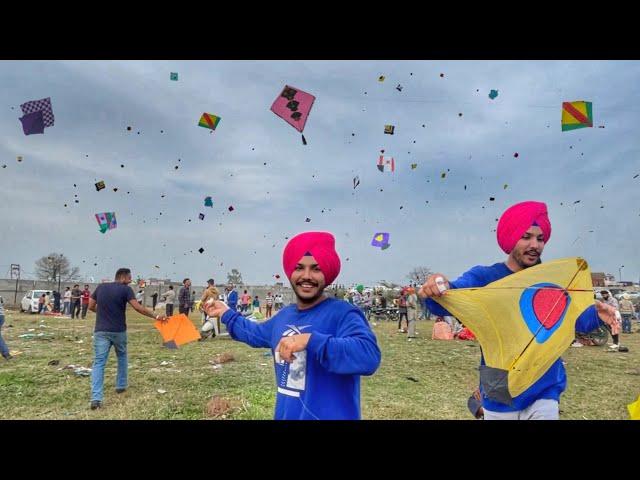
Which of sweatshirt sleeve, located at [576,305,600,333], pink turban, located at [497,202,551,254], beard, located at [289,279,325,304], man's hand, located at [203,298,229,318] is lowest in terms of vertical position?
man's hand, located at [203,298,229,318]

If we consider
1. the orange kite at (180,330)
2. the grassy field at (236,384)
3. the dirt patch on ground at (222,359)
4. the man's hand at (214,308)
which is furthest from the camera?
the dirt patch on ground at (222,359)

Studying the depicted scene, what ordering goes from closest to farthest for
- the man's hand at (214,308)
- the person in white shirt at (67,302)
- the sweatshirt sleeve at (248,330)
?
the sweatshirt sleeve at (248,330)
the man's hand at (214,308)
the person in white shirt at (67,302)

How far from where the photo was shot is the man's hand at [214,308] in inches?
107

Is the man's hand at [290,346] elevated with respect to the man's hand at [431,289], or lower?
lower

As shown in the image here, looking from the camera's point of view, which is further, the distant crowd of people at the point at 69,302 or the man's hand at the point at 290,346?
the distant crowd of people at the point at 69,302

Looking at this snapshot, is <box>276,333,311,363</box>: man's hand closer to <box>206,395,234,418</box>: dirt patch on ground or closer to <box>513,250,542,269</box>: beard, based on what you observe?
<box>513,250,542,269</box>: beard

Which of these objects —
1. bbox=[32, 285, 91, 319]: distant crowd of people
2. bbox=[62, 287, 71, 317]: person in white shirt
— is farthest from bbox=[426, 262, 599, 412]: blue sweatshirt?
bbox=[62, 287, 71, 317]: person in white shirt

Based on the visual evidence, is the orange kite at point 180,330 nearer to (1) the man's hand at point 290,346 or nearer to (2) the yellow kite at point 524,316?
(1) the man's hand at point 290,346

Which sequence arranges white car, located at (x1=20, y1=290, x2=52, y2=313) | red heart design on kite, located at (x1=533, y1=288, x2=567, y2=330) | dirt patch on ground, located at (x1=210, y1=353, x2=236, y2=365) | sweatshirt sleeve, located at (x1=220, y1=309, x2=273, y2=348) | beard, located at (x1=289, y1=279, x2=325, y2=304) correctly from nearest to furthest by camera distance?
beard, located at (x1=289, y1=279, x2=325, y2=304), red heart design on kite, located at (x1=533, y1=288, x2=567, y2=330), sweatshirt sleeve, located at (x1=220, y1=309, x2=273, y2=348), dirt patch on ground, located at (x1=210, y1=353, x2=236, y2=365), white car, located at (x1=20, y1=290, x2=52, y2=313)

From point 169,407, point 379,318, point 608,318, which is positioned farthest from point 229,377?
point 379,318

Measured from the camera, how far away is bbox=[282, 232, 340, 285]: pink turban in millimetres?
2256

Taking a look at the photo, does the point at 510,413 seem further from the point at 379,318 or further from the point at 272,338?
the point at 379,318

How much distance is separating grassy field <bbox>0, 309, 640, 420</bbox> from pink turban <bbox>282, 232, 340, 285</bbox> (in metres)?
3.41

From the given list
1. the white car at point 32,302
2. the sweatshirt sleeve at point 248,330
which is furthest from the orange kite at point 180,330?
the white car at point 32,302
